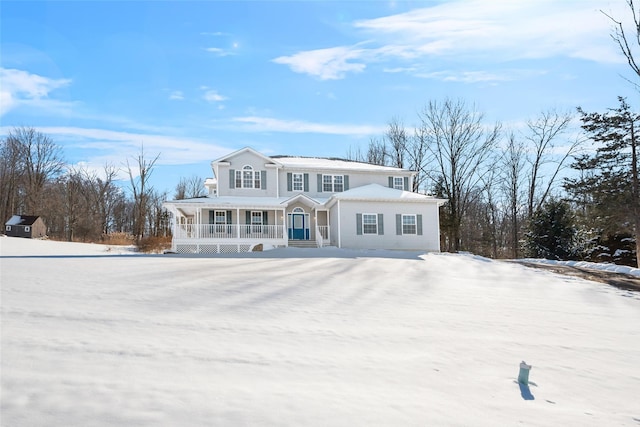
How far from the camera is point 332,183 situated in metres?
26.9

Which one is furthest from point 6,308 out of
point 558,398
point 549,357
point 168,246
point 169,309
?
point 168,246

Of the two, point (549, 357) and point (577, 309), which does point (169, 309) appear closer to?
point (549, 357)

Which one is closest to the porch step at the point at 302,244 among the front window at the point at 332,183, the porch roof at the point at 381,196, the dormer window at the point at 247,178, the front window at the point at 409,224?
the porch roof at the point at 381,196

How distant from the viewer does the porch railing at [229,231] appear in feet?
75.4

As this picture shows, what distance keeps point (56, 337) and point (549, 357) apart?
6955 millimetres

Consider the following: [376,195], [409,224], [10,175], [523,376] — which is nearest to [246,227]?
[376,195]

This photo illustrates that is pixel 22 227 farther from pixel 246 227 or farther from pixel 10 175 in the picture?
pixel 246 227

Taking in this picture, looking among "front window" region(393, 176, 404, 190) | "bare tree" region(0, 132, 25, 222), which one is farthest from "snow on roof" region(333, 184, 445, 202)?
"bare tree" region(0, 132, 25, 222)

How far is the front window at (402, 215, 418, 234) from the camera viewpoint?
2389 cm

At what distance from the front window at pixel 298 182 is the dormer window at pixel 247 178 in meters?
2.30

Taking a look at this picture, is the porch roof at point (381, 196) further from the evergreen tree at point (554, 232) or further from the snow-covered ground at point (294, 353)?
the snow-covered ground at point (294, 353)

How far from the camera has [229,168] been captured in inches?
989

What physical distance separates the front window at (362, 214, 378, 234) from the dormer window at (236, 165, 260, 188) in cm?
686

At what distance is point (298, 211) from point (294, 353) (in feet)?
67.1
